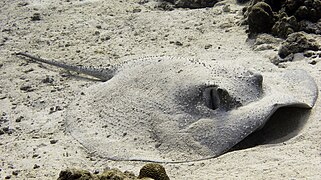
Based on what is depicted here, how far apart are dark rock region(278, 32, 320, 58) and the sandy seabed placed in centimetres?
19

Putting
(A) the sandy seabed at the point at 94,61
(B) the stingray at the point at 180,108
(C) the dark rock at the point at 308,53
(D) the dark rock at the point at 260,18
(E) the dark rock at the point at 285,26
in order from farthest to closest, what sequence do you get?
(D) the dark rock at the point at 260,18 → (E) the dark rock at the point at 285,26 → (C) the dark rock at the point at 308,53 → (B) the stingray at the point at 180,108 → (A) the sandy seabed at the point at 94,61

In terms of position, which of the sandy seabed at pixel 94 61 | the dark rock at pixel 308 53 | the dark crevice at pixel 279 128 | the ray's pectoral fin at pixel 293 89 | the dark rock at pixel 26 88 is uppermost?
the ray's pectoral fin at pixel 293 89

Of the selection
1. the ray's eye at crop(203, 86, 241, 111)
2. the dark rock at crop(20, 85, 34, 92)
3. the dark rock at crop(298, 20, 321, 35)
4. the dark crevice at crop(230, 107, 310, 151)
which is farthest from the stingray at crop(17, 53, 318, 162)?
the dark rock at crop(298, 20, 321, 35)

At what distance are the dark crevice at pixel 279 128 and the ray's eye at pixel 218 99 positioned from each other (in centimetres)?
33

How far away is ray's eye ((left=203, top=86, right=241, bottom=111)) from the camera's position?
159 inches

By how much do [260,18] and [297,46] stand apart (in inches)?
31.5

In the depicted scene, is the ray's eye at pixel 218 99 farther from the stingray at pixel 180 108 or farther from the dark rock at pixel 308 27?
the dark rock at pixel 308 27

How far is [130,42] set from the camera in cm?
675

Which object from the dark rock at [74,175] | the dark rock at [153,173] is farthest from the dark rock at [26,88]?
the dark rock at [153,173]

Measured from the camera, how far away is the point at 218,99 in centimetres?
408

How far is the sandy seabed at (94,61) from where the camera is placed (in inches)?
148

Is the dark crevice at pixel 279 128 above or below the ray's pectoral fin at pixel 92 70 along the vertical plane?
above

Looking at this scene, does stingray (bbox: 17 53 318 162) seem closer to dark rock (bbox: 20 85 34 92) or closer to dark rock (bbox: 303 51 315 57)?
dark rock (bbox: 303 51 315 57)

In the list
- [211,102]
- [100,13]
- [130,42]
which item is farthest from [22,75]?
[211,102]
